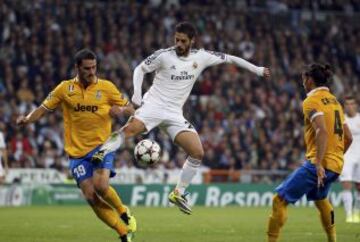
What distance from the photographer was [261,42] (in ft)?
115

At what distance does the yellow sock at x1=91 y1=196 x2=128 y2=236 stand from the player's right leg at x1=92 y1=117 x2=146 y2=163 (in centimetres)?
56

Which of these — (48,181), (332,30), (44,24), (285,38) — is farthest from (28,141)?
(332,30)

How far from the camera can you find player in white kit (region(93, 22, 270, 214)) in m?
14.8

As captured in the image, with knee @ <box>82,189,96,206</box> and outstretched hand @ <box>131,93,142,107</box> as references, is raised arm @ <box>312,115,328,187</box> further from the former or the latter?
outstretched hand @ <box>131,93,142,107</box>

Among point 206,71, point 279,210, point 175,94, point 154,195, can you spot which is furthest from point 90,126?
point 206,71

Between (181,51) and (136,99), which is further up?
(181,51)

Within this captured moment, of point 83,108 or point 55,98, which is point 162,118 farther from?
point 55,98

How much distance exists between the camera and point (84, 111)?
1357 cm

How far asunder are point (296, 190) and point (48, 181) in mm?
15518

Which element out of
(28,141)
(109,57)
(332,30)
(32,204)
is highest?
(332,30)

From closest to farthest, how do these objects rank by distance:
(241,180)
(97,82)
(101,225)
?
(97,82), (101,225), (241,180)

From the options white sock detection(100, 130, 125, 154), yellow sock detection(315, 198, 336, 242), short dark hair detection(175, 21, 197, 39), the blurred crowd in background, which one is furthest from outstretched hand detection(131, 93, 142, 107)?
the blurred crowd in background

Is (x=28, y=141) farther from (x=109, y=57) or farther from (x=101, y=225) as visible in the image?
(x=101, y=225)

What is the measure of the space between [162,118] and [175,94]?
16.6 inches
